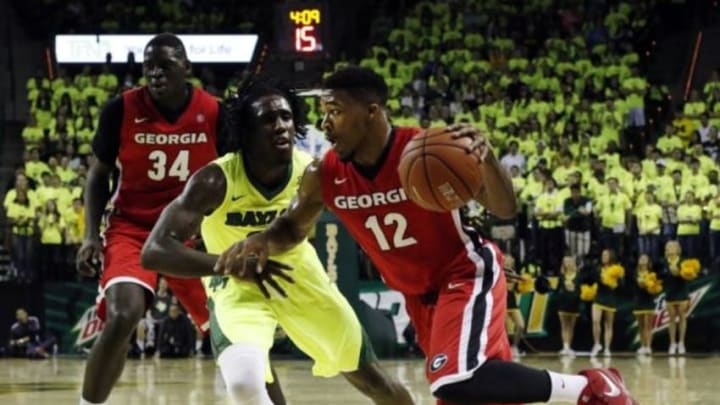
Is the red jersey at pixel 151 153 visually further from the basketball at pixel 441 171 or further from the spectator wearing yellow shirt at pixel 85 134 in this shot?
the spectator wearing yellow shirt at pixel 85 134

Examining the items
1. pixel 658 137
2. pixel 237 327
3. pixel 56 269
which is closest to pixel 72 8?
pixel 56 269

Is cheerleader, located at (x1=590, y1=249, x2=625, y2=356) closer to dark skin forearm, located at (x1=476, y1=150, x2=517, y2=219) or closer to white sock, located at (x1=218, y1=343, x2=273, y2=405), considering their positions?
white sock, located at (x1=218, y1=343, x2=273, y2=405)

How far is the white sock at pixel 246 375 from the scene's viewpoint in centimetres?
616

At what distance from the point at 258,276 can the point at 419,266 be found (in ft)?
2.25

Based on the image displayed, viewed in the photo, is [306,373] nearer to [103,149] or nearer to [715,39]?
[103,149]

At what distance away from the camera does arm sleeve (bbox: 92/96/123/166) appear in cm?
786

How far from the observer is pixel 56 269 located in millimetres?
18328

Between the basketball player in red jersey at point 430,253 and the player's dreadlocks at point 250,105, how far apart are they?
2.80ft

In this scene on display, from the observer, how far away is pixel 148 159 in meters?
7.86

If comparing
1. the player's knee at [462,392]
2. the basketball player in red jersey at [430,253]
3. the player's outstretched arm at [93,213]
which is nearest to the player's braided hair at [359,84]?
the basketball player in red jersey at [430,253]

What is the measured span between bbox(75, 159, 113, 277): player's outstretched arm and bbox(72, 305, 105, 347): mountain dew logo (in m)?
10.5

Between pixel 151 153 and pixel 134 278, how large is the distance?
743 mm

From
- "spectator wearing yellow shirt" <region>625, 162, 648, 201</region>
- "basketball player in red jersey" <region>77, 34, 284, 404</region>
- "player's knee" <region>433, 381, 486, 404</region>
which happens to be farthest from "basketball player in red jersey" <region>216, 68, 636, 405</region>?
"spectator wearing yellow shirt" <region>625, 162, 648, 201</region>

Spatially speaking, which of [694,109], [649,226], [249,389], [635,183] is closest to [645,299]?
[649,226]
